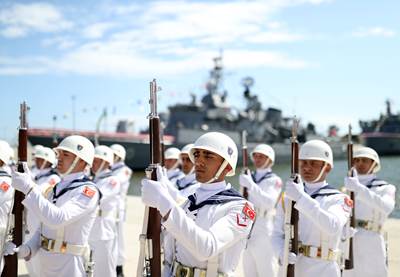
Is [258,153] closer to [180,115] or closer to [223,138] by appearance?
[223,138]

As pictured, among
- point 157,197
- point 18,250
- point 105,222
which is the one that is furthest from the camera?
point 105,222

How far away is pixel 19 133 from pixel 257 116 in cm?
5272

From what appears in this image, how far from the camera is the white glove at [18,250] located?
4.69 metres

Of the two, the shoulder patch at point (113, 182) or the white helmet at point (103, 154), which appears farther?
the white helmet at point (103, 154)

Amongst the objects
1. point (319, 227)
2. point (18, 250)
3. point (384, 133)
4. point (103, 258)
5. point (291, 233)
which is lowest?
point (384, 133)

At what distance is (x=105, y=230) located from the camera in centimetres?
773

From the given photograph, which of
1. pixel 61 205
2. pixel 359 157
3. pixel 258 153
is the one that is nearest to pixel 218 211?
pixel 61 205

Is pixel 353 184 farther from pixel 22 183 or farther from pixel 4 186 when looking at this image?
pixel 4 186

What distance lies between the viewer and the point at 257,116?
2242 inches

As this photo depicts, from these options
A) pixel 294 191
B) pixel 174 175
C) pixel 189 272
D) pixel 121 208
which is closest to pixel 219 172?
pixel 189 272

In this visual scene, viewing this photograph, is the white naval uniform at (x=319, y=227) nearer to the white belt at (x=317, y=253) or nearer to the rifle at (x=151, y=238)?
the white belt at (x=317, y=253)

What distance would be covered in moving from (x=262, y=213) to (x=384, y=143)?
73757 mm

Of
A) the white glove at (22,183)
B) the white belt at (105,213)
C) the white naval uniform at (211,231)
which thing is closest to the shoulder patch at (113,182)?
the white belt at (105,213)

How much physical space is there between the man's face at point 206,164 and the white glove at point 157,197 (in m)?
0.46
